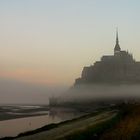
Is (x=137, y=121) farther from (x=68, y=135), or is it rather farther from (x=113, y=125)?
(x=68, y=135)

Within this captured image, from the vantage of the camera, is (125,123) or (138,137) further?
(125,123)

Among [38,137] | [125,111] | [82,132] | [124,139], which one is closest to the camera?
[124,139]

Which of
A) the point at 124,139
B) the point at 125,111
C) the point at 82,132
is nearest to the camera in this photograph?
the point at 124,139

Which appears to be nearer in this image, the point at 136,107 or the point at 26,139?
the point at 26,139

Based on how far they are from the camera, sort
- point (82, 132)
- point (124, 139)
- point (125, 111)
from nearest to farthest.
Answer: point (124, 139) → point (82, 132) → point (125, 111)

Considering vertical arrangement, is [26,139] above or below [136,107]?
below

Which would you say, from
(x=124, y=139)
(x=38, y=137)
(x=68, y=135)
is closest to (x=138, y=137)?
(x=124, y=139)

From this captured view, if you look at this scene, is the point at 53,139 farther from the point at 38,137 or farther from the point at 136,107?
the point at 136,107

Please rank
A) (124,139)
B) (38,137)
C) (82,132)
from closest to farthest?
(124,139) → (82,132) → (38,137)

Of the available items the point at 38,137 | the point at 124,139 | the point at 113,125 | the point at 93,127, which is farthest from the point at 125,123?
the point at 38,137

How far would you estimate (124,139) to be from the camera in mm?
35500

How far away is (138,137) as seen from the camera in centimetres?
3669

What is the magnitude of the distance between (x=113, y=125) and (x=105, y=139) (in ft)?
24.5

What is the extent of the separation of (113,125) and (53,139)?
9.03m
